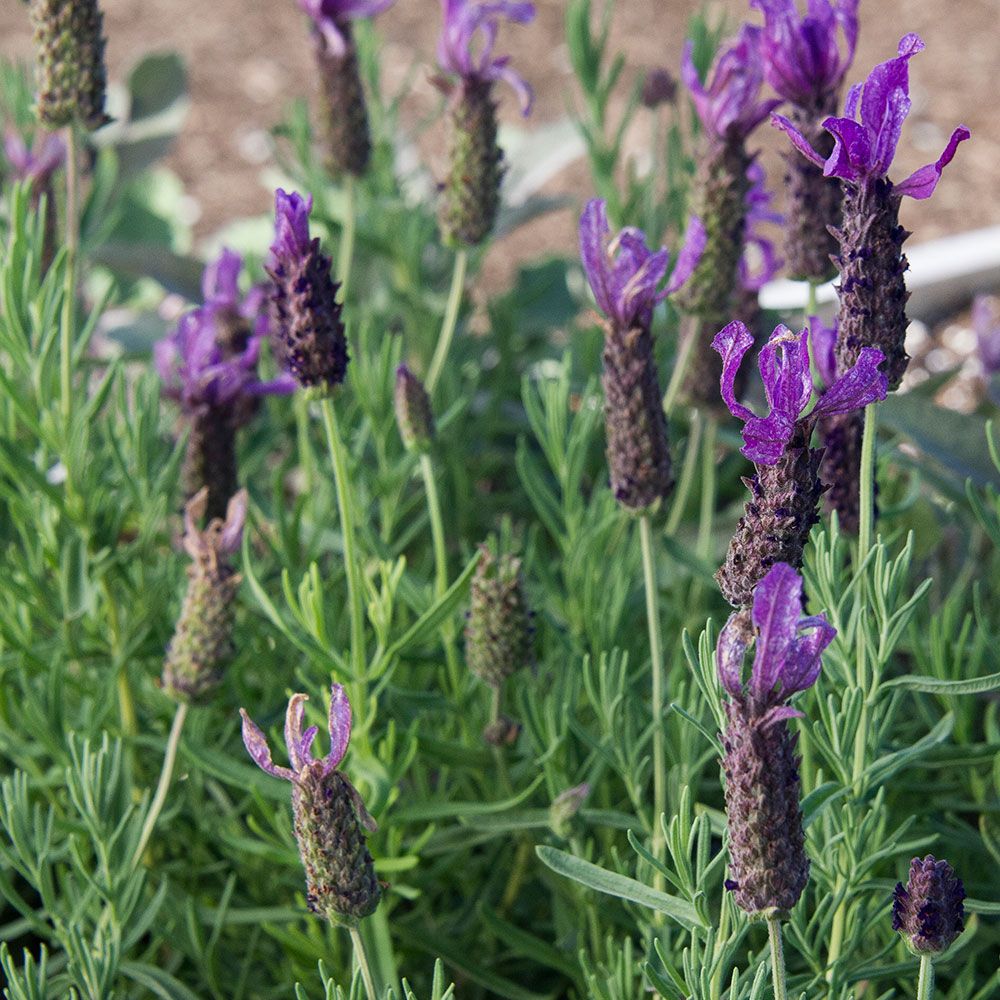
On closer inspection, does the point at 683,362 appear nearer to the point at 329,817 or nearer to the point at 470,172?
the point at 470,172

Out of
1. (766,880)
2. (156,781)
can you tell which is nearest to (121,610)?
(156,781)

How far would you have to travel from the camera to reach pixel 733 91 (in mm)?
1381

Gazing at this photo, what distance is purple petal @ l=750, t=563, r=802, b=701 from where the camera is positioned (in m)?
0.77

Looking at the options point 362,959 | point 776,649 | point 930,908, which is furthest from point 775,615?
point 362,959

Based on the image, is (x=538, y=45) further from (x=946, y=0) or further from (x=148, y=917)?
(x=148, y=917)

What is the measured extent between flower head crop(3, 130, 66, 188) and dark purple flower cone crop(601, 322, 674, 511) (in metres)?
1.00

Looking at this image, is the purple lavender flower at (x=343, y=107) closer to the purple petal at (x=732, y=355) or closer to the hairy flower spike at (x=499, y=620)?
the hairy flower spike at (x=499, y=620)

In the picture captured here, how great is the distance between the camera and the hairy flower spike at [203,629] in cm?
122

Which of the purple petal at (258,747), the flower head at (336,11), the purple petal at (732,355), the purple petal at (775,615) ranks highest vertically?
the flower head at (336,11)

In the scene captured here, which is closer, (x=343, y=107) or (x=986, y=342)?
(x=343, y=107)

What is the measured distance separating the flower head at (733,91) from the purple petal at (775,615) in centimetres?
71

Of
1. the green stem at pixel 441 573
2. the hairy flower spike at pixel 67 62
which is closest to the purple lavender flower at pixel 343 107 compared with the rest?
the hairy flower spike at pixel 67 62

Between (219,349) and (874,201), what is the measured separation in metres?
0.81

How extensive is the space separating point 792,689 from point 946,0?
11.6 ft
